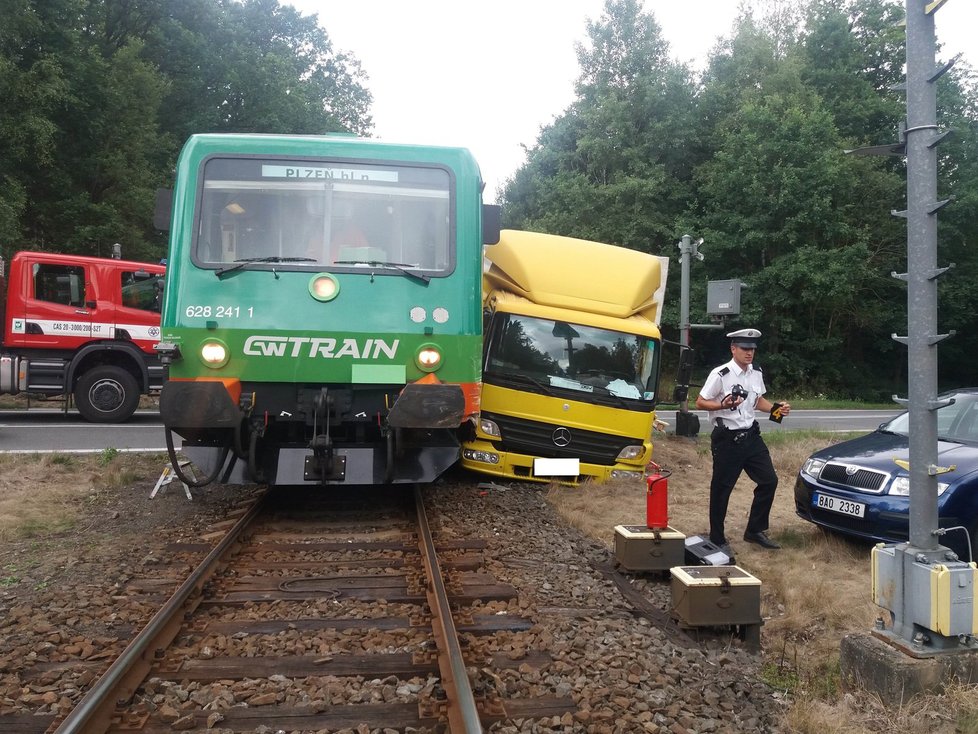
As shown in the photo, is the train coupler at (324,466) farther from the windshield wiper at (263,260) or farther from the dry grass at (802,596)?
the dry grass at (802,596)

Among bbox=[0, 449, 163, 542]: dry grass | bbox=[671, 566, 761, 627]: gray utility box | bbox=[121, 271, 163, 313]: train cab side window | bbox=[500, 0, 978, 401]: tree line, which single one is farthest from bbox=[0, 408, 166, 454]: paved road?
bbox=[500, 0, 978, 401]: tree line

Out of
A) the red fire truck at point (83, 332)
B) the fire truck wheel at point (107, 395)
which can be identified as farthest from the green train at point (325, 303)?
the fire truck wheel at point (107, 395)

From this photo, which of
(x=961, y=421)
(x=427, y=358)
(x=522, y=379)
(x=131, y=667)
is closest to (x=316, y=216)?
(x=427, y=358)

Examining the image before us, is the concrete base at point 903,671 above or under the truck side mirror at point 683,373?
under

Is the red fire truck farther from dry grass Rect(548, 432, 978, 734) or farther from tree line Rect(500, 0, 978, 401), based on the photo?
tree line Rect(500, 0, 978, 401)

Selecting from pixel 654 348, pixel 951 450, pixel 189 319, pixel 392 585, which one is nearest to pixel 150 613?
pixel 392 585

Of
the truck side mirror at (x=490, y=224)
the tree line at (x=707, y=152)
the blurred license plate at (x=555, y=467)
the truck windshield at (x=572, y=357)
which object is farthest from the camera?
the tree line at (x=707, y=152)

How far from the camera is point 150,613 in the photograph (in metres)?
4.53

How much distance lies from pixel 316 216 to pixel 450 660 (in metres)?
4.06

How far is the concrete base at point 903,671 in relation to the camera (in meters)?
3.53

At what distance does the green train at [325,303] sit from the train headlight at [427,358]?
16mm

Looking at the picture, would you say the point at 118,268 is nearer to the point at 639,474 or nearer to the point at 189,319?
the point at 189,319

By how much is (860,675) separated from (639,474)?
5.62 meters

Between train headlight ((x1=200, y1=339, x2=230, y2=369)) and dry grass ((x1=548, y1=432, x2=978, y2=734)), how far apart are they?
3355 mm
